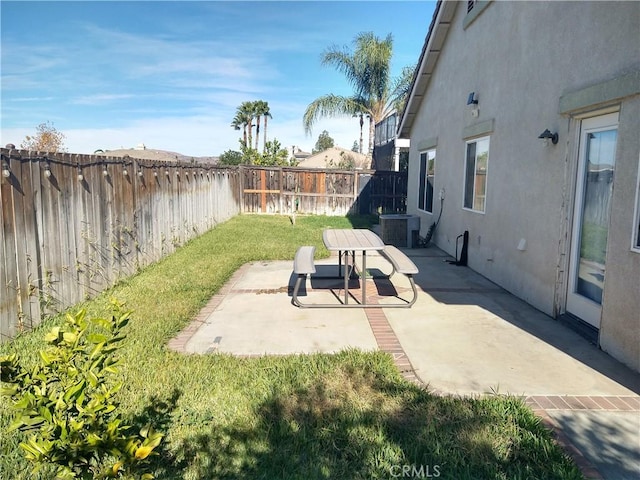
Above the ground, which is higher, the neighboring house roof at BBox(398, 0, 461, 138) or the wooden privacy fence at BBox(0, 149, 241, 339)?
the neighboring house roof at BBox(398, 0, 461, 138)

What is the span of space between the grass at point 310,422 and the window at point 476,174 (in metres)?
5.04

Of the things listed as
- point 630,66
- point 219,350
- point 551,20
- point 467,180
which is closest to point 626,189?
point 630,66

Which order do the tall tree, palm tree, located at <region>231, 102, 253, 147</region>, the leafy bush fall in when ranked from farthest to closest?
the tall tree → palm tree, located at <region>231, 102, 253, 147</region> → the leafy bush

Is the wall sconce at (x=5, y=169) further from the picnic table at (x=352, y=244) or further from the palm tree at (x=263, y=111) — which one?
the palm tree at (x=263, y=111)

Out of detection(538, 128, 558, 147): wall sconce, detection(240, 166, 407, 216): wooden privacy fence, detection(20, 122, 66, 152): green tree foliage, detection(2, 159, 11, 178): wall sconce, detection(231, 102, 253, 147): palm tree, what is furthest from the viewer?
detection(231, 102, 253, 147): palm tree

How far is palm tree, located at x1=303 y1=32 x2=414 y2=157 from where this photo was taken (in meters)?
23.6

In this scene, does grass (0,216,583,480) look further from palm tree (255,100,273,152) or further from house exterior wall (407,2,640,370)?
palm tree (255,100,273,152)

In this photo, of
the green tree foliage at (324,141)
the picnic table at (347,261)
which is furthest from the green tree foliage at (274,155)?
the green tree foliage at (324,141)

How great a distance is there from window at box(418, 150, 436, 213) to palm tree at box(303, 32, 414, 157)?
12.5 metres

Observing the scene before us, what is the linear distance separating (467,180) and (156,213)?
646 centimetres

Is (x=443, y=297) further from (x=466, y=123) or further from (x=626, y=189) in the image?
(x=466, y=123)

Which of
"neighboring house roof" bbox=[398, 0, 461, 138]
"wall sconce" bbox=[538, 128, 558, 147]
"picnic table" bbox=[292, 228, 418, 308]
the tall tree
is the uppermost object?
the tall tree

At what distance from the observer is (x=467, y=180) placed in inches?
348

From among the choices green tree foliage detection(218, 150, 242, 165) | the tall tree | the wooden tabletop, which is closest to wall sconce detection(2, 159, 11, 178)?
the wooden tabletop
